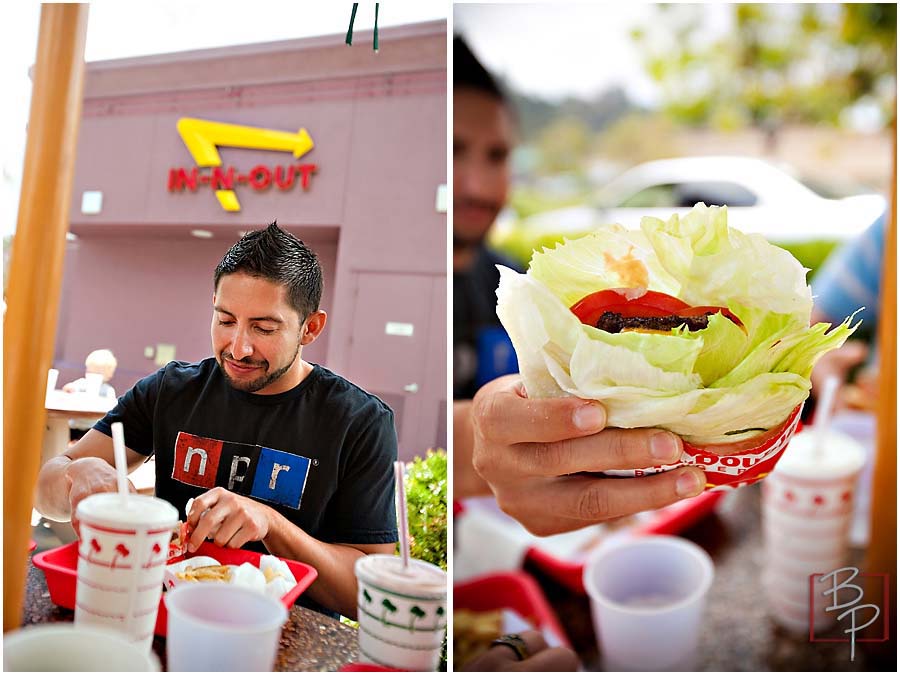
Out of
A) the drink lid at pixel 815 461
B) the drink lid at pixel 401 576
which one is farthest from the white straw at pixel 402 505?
the drink lid at pixel 815 461

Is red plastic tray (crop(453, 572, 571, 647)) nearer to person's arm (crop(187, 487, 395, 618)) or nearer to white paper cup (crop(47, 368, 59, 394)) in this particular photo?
person's arm (crop(187, 487, 395, 618))

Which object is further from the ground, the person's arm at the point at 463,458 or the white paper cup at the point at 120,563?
the person's arm at the point at 463,458

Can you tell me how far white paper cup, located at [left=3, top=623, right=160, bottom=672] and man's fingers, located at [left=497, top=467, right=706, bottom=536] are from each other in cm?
66

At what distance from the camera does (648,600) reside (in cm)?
159

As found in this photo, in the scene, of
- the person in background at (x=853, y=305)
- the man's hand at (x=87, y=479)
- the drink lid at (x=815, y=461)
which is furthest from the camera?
the person in background at (x=853, y=305)

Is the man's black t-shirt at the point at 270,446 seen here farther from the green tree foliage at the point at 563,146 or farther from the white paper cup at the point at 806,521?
the green tree foliage at the point at 563,146

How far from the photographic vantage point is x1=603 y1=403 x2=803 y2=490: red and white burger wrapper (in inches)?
39.3

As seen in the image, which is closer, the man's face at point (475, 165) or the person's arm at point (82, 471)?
the person's arm at point (82, 471)

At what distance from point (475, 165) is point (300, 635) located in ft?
3.60

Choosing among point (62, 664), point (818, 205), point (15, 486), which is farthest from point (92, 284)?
point (818, 205)

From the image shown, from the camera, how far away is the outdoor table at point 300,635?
1.12 m

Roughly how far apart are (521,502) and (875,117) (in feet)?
7.61

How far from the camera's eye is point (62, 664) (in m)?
1.03
